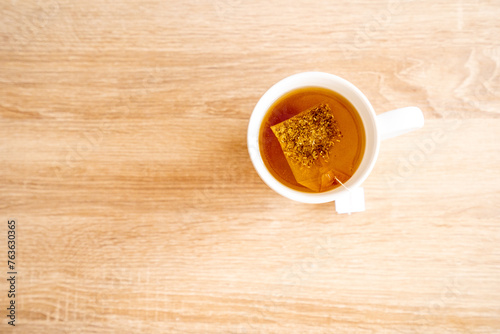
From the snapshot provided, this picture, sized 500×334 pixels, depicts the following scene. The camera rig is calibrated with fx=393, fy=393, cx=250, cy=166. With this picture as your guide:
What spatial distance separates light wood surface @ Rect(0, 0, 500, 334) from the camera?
2.31 ft

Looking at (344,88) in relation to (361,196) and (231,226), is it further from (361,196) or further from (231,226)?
(231,226)

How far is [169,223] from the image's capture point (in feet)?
2.35

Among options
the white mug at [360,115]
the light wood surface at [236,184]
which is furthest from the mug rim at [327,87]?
the light wood surface at [236,184]

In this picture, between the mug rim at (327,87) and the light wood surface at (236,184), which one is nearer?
the mug rim at (327,87)

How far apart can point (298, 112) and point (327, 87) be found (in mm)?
62

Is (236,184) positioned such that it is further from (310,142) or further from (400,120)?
(400,120)

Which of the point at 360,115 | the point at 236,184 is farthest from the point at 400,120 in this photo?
the point at 236,184

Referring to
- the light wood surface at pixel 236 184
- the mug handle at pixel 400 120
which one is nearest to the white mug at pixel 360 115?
the mug handle at pixel 400 120

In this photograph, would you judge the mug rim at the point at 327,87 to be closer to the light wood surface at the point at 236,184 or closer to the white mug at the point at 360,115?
the white mug at the point at 360,115

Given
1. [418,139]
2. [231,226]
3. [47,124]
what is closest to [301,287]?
[231,226]

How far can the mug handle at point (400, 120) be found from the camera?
1.87 ft

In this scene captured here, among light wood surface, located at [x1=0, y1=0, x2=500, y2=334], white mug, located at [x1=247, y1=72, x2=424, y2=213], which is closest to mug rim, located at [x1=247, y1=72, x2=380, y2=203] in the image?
white mug, located at [x1=247, y1=72, x2=424, y2=213]

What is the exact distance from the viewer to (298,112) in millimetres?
652

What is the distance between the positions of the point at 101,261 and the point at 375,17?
2.20ft
